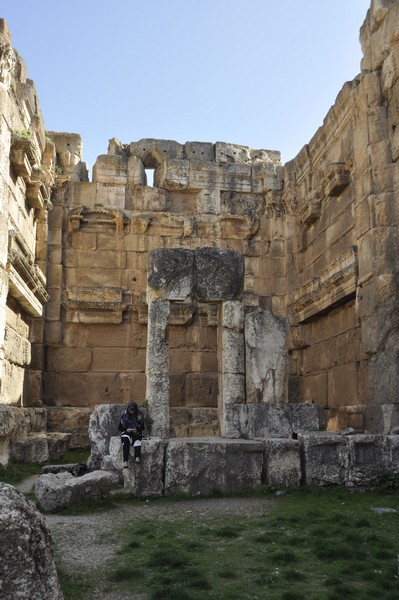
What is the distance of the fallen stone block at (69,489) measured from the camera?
280 inches

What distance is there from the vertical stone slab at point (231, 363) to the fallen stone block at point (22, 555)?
6607 mm

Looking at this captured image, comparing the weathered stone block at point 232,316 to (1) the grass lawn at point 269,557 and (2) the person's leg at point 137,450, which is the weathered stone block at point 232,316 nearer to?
(2) the person's leg at point 137,450

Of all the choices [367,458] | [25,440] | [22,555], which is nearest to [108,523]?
[22,555]

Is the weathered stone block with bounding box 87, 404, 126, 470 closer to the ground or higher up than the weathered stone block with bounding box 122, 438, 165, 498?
higher up

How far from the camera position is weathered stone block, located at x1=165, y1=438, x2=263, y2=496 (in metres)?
7.95

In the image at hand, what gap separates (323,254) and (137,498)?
806 centimetres

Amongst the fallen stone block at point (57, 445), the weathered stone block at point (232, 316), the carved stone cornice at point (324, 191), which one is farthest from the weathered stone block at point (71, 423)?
the carved stone cornice at point (324, 191)

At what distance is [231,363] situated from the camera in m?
10.1

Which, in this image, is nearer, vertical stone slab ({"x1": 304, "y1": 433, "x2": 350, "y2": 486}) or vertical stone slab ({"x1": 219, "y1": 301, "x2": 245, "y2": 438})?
vertical stone slab ({"x1": 304, "y1": 433, "x2": 350, "y2": 486})

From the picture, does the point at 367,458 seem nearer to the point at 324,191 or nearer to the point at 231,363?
the point at 231,363

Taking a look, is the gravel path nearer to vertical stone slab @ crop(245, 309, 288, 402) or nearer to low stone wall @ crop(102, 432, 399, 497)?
low stone wall @ crop(102, 432, 399, 497)

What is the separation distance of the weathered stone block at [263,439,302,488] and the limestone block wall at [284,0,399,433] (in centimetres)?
222

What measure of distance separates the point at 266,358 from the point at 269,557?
5.29 m

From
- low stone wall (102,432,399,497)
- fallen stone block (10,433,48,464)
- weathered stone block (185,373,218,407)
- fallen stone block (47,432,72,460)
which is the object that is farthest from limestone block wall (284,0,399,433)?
fallen stone block (10,433,48,464)
